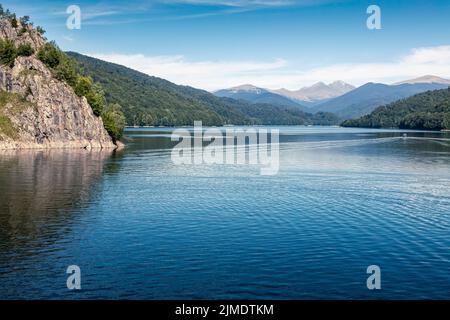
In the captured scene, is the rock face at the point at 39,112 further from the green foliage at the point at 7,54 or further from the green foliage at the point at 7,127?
the green foliage at the point at 7,54

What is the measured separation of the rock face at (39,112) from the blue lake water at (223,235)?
3048 inches

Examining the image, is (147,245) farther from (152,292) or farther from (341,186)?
(341,186)

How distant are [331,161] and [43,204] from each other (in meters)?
97.2

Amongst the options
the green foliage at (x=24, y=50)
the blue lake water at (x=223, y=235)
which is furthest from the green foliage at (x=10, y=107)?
the blue lake water at (x=223, y=235)

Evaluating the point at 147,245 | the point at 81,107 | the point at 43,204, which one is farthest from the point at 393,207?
the point at 81,107

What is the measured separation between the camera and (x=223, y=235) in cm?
5822

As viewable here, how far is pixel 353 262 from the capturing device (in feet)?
159

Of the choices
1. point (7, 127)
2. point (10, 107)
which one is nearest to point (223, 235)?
point (7, 127)

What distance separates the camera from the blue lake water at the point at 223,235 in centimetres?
4153

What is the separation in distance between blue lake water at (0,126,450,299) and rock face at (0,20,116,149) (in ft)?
254

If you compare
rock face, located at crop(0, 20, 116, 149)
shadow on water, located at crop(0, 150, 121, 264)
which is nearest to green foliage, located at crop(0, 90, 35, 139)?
rock face, located at crop(0, 20, 116, 149)

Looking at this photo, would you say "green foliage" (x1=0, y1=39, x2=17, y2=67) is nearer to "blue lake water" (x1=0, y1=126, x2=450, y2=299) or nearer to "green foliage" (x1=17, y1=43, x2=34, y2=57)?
"green foliage" (x1=17, y1=43, x2=34, y2=57)
